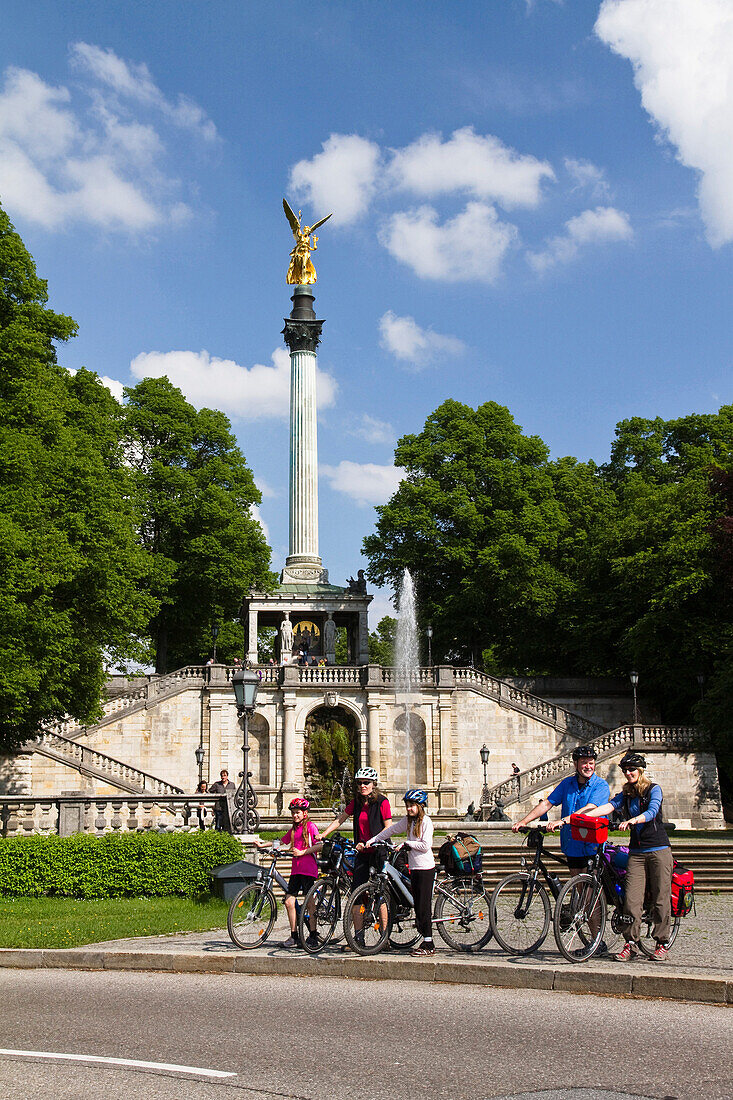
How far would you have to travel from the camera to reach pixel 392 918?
11422 millimetres

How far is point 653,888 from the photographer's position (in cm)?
1066

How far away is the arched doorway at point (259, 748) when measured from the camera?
139ft

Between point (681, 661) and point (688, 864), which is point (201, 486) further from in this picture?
point (688, 864)

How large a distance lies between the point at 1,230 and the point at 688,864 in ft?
79.5

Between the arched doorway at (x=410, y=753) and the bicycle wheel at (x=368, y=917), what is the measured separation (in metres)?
31.9

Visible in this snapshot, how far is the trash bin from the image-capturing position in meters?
16.1

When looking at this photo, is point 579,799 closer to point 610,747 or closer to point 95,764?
point 95,764

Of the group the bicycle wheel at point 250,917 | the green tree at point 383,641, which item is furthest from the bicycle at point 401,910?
the green tree at point 383,641

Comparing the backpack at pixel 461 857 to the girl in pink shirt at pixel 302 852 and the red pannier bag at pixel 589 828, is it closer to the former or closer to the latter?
the red pannier bag at pixel 589 828

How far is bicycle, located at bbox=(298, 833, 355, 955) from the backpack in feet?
3.72

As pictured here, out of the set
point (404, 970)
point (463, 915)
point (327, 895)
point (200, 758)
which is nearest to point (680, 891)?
point (463, 915)

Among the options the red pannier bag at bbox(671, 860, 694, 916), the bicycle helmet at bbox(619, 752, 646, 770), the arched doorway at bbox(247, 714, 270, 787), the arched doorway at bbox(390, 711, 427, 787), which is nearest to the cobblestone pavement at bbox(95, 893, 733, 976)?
the red pannier bag at bbox(671, 860, 694, 916)

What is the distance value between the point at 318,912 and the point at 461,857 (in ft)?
5.63

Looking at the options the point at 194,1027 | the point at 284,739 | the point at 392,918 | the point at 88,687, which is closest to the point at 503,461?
the point at 284,739
